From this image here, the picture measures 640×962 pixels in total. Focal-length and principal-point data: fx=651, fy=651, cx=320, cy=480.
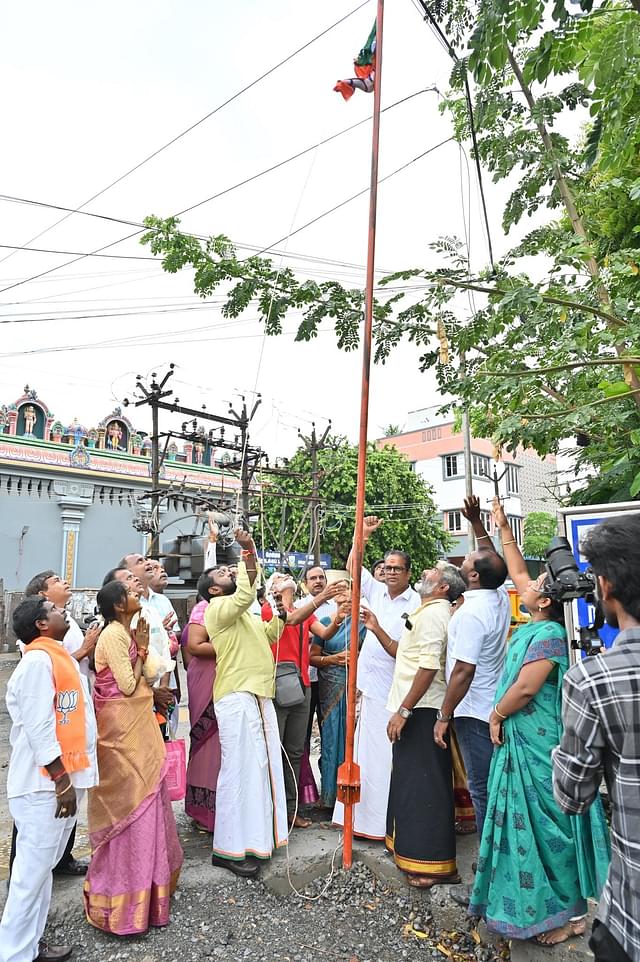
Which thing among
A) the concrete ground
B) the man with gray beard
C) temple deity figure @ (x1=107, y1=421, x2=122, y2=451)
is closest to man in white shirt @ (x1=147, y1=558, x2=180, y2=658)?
the concrete ground

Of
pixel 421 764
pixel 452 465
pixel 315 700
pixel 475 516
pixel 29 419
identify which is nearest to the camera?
pixel 421 764

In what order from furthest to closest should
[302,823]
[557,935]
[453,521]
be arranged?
1. [453,521]
2. [302,823]
3. [557,935]

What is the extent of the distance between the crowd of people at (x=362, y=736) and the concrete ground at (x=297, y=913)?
90 millimetres

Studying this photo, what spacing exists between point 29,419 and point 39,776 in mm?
19834

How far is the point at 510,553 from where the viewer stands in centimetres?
396

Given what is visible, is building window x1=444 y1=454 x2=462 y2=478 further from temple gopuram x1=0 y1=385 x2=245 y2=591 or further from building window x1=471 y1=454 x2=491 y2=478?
temple gopuram x1=0 y1=385 x2=245 y2=591

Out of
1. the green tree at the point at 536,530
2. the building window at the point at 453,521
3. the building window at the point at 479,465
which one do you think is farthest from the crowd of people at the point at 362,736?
the green tree at the point at 536,530

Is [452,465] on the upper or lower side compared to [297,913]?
upper

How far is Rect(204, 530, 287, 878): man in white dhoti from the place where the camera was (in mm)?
3885

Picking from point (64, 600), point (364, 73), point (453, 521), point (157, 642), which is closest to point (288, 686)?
point (157, 642)

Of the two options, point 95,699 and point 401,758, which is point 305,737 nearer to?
point 401,758

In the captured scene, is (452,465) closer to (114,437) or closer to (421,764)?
(114,437)

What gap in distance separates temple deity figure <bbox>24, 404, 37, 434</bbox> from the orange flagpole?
1929 centimetres

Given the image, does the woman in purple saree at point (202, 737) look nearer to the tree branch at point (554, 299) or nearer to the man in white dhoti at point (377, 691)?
the man in white dhoti at point (377, 691)
